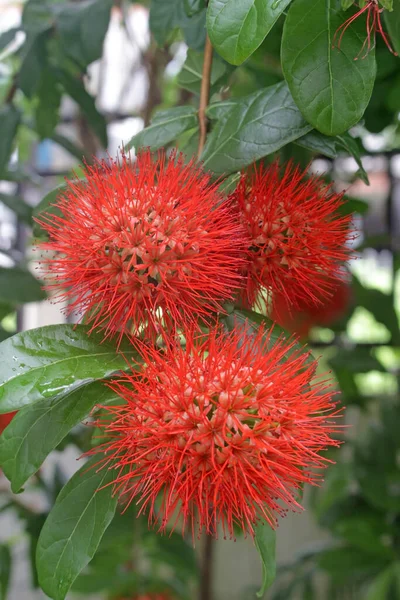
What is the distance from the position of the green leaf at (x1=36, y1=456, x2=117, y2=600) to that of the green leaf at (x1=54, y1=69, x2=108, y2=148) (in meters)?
0.73

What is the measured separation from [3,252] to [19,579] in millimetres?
1462

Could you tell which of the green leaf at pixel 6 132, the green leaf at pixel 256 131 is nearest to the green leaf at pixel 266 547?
the green leaf at pixel 256 131

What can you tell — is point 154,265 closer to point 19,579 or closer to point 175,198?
point 175,198

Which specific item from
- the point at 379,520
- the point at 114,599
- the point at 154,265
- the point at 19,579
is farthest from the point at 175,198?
the point at 19,579

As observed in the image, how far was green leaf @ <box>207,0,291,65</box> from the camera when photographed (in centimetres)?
51

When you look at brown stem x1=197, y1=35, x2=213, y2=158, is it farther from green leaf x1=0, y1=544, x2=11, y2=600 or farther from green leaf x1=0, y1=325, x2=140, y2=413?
green leaf x1=0, y1=544, x2=11, y2=600

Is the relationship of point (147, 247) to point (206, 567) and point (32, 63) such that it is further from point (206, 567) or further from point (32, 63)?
point (206, 567)

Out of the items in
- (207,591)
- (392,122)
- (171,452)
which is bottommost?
(207,591)

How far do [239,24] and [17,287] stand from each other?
69cm

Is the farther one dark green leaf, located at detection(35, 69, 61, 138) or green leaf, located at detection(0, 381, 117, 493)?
dark green leaf, located at detection(35, 69, 61, 138)

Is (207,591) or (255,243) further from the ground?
(255,243)

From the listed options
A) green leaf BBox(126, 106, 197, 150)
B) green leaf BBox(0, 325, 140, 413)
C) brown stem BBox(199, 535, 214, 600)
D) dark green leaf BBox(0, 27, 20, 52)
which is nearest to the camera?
green leaf BBox(0, 325, 140, 413)

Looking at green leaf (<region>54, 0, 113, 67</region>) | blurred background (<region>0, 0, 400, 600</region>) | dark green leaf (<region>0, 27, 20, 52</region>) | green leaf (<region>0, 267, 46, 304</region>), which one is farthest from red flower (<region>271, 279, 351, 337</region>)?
dark green leaf (<region>0, 27, 20, 52</region>)

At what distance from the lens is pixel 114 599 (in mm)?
1424
